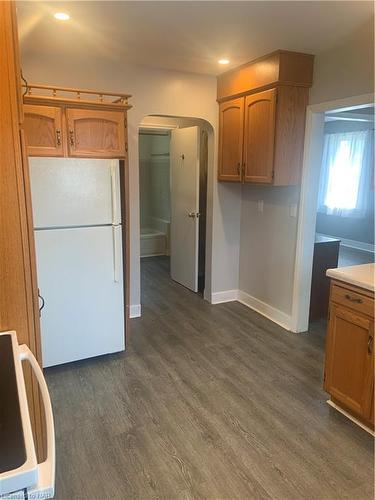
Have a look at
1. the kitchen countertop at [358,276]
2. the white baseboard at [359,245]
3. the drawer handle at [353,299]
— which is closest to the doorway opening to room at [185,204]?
the kitchen countertop at [358,276]

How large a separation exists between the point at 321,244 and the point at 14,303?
3120mm

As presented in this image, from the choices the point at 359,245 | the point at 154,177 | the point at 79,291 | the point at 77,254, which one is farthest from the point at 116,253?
the point at 359,245

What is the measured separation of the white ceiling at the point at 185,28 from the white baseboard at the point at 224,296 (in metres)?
2.50

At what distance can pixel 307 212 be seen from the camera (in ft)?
11.1

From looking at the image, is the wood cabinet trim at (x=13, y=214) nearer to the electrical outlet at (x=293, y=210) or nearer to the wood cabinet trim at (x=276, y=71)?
the wood cabinet trim at (x=276, y=71)

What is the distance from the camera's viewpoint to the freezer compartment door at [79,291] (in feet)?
8.87

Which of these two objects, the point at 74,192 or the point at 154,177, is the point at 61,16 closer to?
the point at 74,192

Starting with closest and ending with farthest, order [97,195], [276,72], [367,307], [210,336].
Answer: [367,307] < [97,195] < [276,72] < [210,336]

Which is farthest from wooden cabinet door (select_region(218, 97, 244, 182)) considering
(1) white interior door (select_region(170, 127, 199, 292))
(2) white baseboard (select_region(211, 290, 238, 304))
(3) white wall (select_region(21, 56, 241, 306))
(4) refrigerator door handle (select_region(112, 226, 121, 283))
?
(4) refrigerator door handle (select_region(112, 226, 121, 283))

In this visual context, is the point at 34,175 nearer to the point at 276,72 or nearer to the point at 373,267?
the point at 276,72

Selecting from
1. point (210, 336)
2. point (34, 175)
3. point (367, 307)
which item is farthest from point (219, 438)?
point (34, 175)

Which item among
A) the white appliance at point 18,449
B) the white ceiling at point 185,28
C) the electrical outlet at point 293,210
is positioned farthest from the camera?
the electrical outlet at point 293,210

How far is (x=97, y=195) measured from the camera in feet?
9.07

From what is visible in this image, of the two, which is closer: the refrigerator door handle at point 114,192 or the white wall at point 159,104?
the refrigerator door handle at point 114,192
